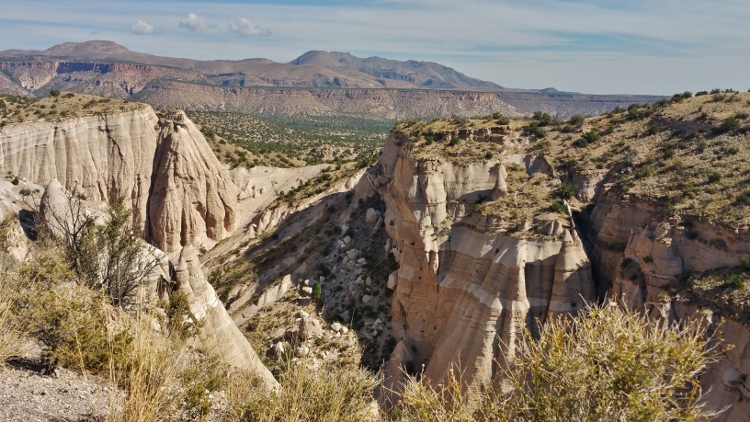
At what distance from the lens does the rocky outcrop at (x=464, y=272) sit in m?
23.8

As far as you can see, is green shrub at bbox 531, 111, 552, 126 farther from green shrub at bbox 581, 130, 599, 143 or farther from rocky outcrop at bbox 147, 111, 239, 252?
rocky outcrop at bbox 147, 111, 239, 252

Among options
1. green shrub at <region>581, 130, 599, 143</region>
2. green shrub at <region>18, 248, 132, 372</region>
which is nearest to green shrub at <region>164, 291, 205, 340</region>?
green shrub at <region>18, 248, 132, 372</region>

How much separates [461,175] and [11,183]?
26472 millimetres

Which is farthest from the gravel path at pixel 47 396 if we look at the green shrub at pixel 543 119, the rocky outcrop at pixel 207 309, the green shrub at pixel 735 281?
the green shrub at pixel 543 119

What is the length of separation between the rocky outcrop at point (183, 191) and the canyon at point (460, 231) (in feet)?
0.43

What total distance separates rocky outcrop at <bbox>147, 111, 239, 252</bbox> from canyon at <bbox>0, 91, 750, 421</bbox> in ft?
0.43

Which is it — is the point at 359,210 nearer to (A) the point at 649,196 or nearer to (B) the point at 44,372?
(A) the point at 649,196

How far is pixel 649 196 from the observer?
24484 millimetres

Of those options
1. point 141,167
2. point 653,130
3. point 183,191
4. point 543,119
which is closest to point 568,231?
point 653,130

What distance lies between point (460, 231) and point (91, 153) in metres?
30.5

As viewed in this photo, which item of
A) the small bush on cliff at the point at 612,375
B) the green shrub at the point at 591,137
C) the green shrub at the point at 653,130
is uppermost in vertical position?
the green shrub at the point at 653,130

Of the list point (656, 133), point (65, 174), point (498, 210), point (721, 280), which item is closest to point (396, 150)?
point (498, 210)

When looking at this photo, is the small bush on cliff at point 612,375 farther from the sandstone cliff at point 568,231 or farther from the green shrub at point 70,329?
the sandstone cliff at point 568,231

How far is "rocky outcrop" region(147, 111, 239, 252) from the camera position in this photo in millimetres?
42000
